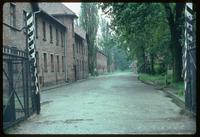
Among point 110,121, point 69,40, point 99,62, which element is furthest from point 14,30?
point 99,62

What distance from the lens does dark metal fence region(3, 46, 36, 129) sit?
10668 millimetres

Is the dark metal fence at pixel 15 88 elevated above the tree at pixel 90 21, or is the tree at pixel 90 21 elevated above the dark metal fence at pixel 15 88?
the tree at pixel 90 21

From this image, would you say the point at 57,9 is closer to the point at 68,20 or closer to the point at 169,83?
the point at 68,20

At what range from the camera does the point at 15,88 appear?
11633 mm

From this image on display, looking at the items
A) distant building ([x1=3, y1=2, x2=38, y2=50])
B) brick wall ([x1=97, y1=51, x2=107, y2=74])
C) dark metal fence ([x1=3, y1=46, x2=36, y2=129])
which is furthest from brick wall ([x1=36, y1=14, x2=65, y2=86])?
brick wall ([x1=97, y1=51, x2=107, y2=74])

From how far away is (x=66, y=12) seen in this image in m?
47.2

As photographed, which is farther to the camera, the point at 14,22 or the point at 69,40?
the point at 69,40

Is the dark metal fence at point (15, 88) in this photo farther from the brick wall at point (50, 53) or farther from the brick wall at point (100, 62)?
the brick wall at point (100, 62)

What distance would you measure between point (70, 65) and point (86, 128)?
37.4 meters

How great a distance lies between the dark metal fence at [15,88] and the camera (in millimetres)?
10668

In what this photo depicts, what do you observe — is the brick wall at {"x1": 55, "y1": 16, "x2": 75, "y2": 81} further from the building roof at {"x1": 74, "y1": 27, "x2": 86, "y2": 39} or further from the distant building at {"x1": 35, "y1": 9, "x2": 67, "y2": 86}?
the building roof at {"x1": 74, "y1": 27, "x2": 86, "y2": 39}

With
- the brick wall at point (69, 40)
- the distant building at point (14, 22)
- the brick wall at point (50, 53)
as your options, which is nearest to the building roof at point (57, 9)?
the brick wall at point (69, 40)

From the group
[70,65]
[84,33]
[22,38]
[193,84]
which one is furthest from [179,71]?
[84,33]

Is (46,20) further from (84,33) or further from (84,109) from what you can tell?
(84,33)
